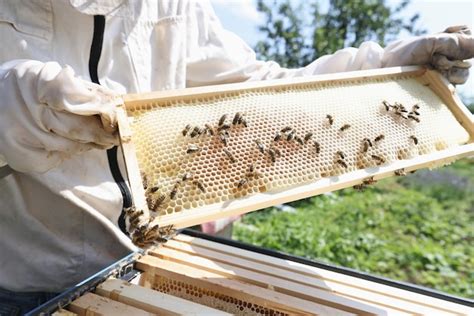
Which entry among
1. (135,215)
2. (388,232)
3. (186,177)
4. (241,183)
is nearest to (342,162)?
(241,183)

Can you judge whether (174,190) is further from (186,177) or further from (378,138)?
(378,138)

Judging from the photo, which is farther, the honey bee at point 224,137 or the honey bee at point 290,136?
the honey bee at point 290,136

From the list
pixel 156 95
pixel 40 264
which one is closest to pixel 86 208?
pixel 40 264

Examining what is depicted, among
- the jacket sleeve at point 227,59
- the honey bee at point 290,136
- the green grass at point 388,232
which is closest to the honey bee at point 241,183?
the honey bee at point 290,136

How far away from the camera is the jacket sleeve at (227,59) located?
239 cm

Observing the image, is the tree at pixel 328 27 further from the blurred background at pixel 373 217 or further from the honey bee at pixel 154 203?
the honey bee at pixel 154 203

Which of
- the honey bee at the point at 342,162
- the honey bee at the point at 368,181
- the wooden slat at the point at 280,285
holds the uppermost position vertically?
the honey bee at the point at 342,162

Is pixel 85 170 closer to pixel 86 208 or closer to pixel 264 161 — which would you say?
pixel 86 208

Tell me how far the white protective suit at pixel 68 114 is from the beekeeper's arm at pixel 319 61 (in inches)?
1.7

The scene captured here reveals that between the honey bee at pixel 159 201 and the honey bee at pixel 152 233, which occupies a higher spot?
the honey bee at pixel 159 201

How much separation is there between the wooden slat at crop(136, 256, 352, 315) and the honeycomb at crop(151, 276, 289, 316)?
0.15ft

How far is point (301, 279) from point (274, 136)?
2.27ft

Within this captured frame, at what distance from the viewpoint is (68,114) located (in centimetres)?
141

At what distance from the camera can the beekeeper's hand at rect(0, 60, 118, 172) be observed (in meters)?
1.37
